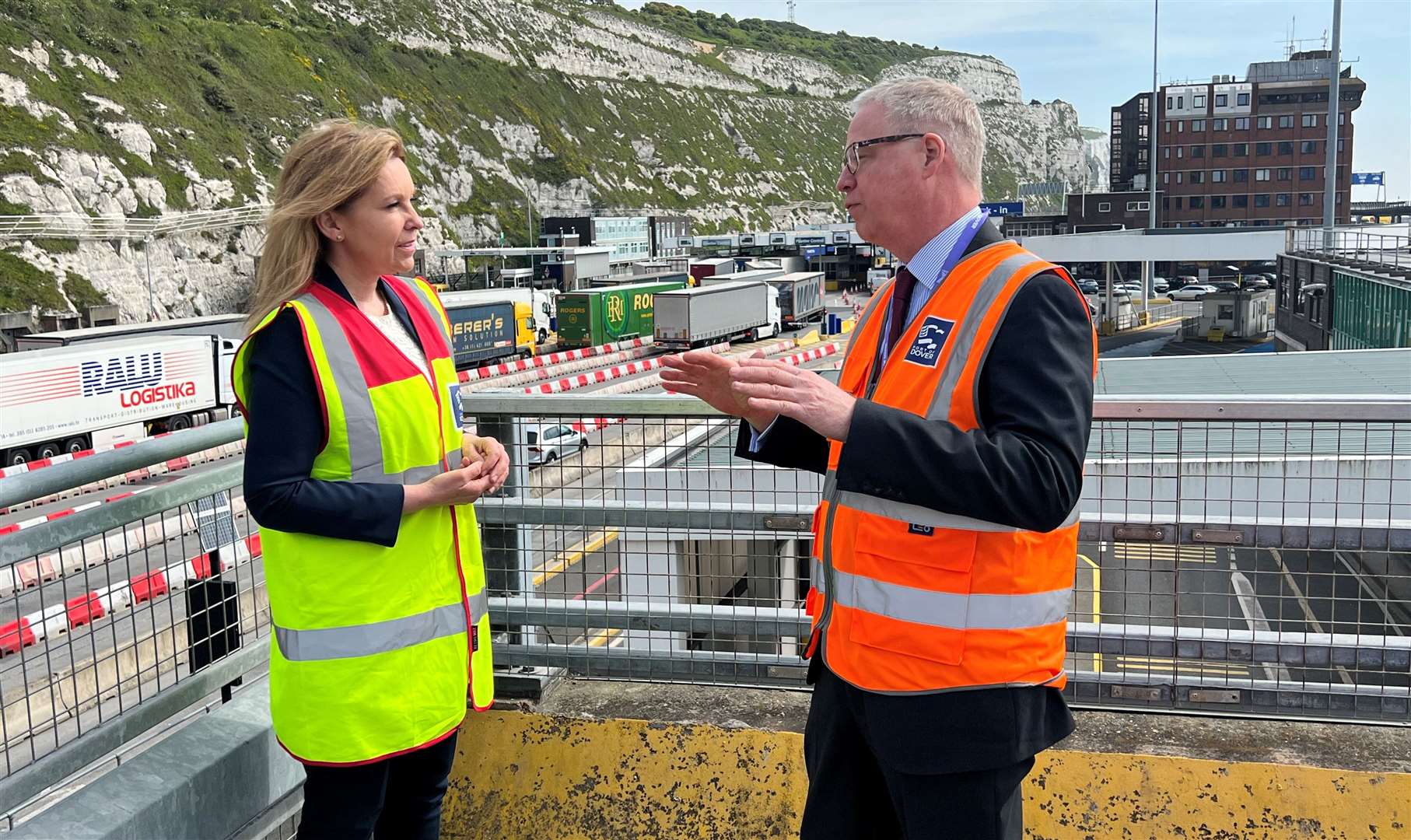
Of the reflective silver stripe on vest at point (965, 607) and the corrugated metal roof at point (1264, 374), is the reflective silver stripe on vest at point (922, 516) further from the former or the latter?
the corrugated metal roof at point (1264, 374)

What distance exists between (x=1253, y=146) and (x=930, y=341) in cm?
11449

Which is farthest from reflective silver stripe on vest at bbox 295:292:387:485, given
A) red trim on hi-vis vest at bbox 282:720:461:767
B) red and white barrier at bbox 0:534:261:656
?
red and white barrier at bbox 0:534:261:656

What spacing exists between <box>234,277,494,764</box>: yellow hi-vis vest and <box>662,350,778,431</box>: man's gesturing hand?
59 cm

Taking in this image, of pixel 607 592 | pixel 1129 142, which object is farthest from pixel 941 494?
pixel 1129 142

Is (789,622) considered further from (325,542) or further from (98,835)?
(98,835)

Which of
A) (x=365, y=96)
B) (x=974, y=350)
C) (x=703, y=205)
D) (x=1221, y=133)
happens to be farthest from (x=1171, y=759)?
(x=703, y=205)

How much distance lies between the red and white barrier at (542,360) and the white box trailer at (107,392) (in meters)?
8.94

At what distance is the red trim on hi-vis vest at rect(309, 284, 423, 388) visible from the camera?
2.52 m

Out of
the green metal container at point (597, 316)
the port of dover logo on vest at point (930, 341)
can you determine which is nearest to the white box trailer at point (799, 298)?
the green metal container at point (597, 316)

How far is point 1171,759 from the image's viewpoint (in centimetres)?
345

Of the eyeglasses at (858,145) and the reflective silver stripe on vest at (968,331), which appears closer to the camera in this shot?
the reflective silver stripe on vest at (968,331)

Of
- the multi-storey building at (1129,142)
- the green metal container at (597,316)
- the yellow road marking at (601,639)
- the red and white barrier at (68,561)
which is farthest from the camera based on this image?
the multi-storey building at (1129,142)

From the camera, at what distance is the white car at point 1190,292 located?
82.7 m

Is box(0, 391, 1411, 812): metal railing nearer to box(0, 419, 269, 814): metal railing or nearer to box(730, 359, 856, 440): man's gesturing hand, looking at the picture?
box(0, 419, 269, 814): metal railing
